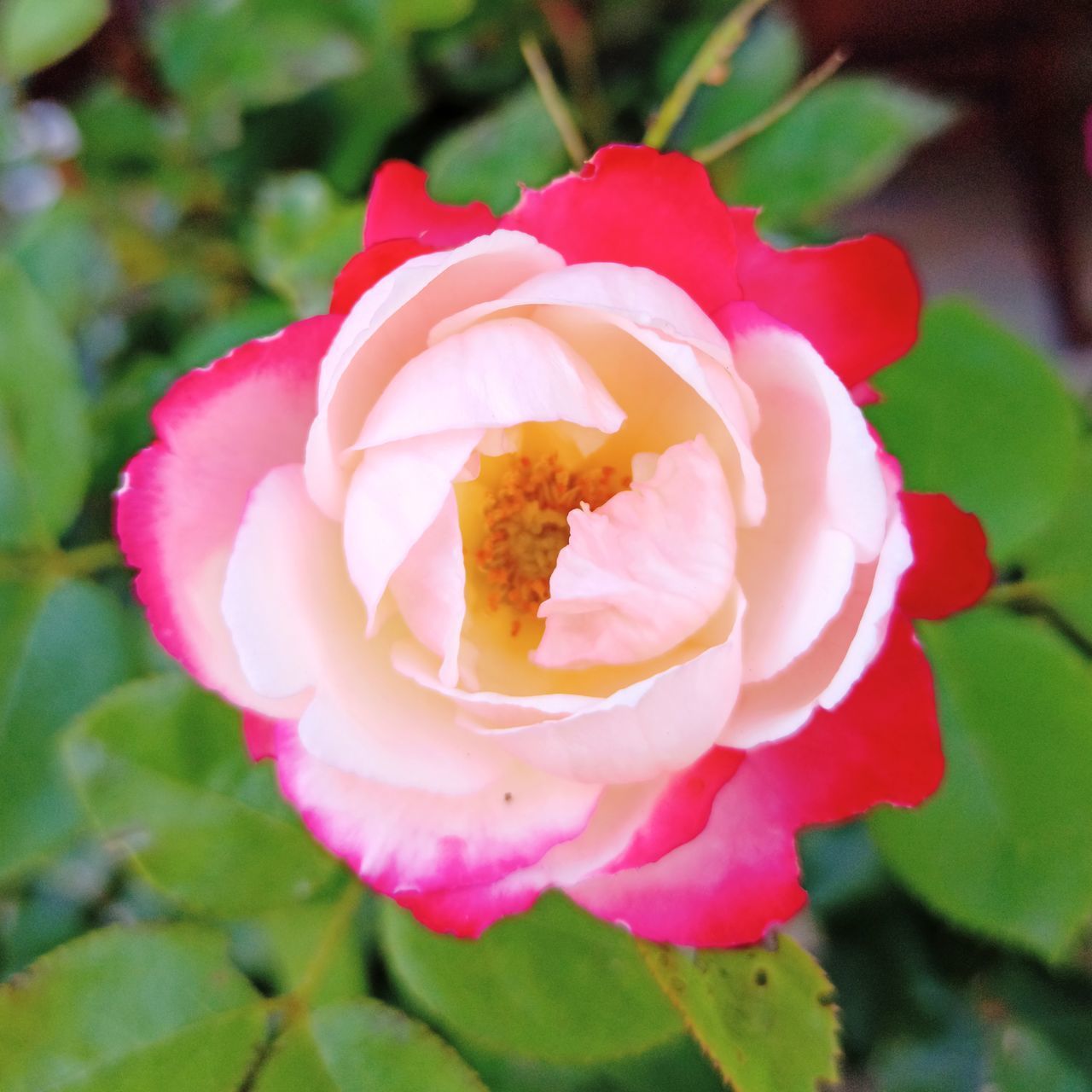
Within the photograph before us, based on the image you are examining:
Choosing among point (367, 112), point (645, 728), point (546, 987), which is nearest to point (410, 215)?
point (645, 728)

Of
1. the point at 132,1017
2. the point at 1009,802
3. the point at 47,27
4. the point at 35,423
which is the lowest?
the point at 1009,802

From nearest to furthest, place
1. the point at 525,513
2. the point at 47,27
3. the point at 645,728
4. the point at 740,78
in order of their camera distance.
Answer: the point at 645,728 → the point at 525,513 → the point at 47,27 → the point at 740,78

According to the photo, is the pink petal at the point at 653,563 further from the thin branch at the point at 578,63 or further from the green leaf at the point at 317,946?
the thin branch at the point at 578,63

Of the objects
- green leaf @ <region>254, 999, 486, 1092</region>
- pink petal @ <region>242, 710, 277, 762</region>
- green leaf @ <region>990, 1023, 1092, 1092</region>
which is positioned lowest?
green leaf @ <region>990, 1023, 1092, 1092</region>

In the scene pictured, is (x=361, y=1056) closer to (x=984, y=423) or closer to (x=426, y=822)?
(x=426, y=822)

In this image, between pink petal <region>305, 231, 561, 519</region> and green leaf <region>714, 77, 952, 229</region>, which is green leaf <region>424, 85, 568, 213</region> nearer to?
green leaf <region>714, 77, 952, 229</region>

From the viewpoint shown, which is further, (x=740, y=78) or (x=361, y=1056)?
(x=740, y=78)

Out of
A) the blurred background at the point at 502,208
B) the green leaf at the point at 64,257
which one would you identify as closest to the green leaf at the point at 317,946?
the blurred background at the point at 502,208

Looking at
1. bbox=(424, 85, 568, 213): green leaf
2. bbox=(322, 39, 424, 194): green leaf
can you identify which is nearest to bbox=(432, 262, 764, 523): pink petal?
bbox=(424, 85, 568, 213): green leaf
